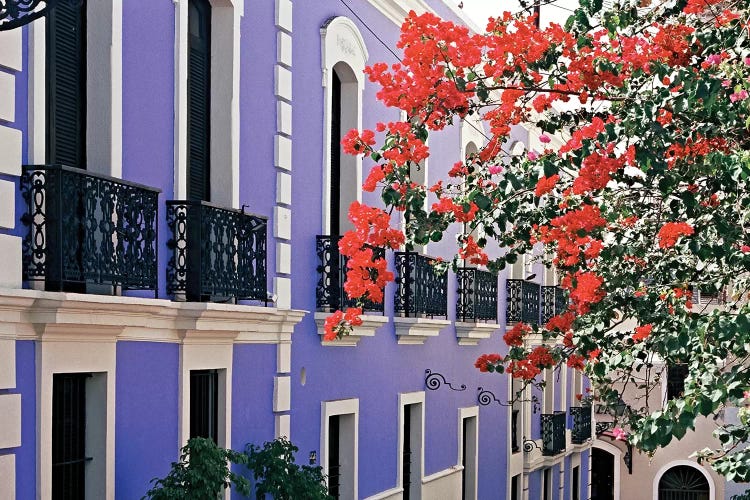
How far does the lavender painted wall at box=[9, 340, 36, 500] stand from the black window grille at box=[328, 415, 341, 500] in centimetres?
645

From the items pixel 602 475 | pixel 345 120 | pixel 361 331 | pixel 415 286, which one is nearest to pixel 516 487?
pixel 415 286

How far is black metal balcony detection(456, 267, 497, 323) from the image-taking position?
68.3 feet

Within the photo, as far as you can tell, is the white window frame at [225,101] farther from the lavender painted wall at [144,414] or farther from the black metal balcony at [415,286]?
the black metal balcony at [415,286]

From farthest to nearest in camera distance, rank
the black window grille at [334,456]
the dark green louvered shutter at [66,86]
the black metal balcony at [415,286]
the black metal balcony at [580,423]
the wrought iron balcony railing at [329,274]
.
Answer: the black metal balcony at [580,423]
the black metal balcony at [415,286]
the black window grille at [334,456]
the wrought iron balcony railing at [329,274]
the dark green louvered shutter at [66,86]

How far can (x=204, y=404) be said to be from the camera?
1239cm

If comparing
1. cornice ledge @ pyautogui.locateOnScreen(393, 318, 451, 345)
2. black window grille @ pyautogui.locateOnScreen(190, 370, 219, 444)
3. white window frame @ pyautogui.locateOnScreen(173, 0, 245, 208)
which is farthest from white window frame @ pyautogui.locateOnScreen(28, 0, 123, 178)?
cornice ledge @ pyautogui.locateOnScreen(393, 318, 451, 345)

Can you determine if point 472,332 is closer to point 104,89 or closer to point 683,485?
point 104,89

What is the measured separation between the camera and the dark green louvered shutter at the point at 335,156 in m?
16.1

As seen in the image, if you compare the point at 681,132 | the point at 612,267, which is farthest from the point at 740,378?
the point at 612,267

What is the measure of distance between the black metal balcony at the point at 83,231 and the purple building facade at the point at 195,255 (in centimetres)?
2

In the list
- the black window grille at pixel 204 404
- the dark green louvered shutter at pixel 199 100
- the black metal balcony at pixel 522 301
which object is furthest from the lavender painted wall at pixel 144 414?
the black metal balcony at pixel 522 301

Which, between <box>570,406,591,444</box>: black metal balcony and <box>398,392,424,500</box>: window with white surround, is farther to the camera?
<box>570,406,591,444</box>: black metal balcony

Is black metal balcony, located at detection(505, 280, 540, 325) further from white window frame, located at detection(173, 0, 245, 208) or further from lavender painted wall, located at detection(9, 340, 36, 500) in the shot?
lavender painted wall, located at detection(9, 340, 36, 500)

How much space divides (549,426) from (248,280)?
16.4 metres
